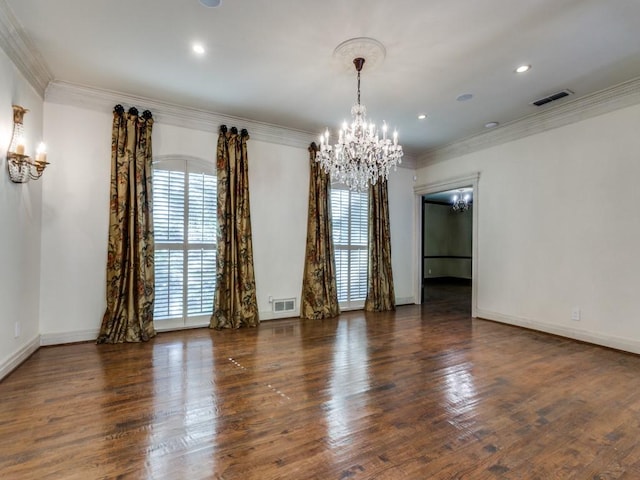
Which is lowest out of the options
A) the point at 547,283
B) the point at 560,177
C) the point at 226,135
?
the point at 547,283

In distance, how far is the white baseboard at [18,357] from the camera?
292cm

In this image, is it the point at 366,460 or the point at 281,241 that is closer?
the point at 366,460

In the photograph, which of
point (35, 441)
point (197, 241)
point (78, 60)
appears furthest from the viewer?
point (197, 241)

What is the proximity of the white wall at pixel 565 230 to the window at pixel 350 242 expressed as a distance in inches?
79.3

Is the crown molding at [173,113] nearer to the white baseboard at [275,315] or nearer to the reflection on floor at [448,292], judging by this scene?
the white baseboard at [275,315]

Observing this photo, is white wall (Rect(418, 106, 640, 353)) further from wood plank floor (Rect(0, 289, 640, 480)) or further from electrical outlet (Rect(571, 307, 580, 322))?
wood plank floor (Rect(0, 289, 640, 480))

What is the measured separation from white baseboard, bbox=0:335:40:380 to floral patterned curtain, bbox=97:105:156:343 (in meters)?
0.61

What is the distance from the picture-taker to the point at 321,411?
2.40 metres

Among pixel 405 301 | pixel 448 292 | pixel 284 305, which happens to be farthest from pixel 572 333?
pixel 448 292

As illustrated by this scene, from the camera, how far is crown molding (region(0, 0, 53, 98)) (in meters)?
2.76

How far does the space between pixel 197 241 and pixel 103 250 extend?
1146mm

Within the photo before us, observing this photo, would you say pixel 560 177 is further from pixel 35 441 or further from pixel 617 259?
pixel 35 441

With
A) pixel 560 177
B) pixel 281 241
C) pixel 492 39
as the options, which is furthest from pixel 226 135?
pixel 560 177

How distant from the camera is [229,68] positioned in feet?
11.7
